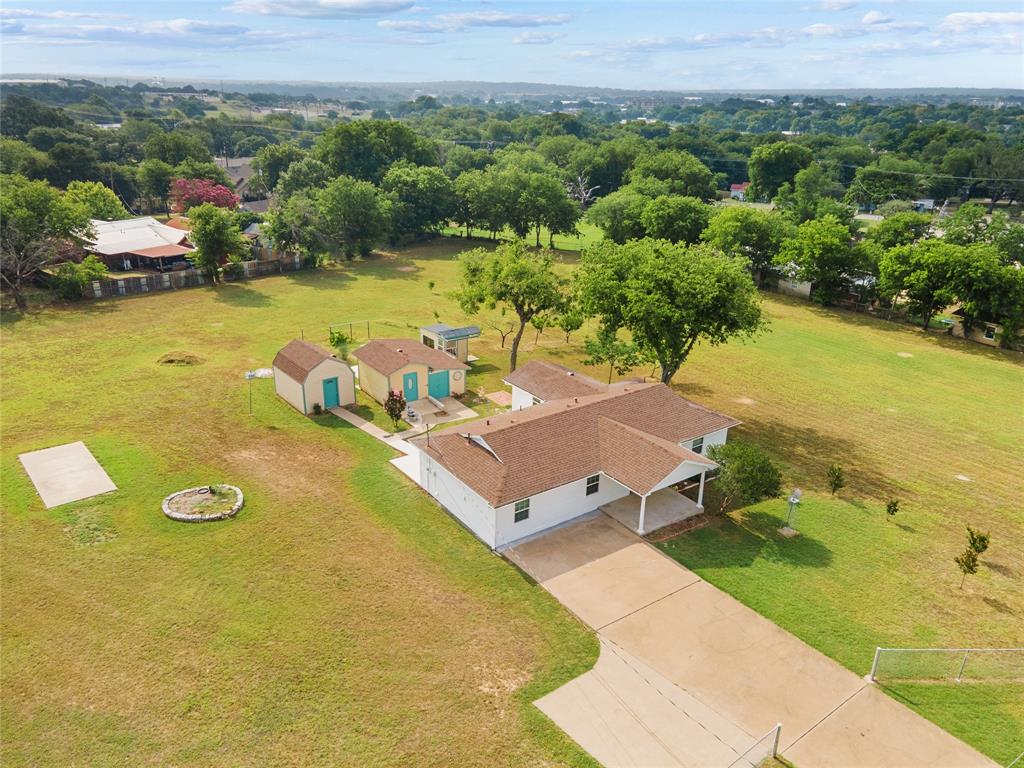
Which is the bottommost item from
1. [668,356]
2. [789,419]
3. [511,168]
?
[789,419]

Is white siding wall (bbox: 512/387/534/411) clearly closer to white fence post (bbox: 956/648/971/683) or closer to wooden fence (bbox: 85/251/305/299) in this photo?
white fence post (bbox: 956/648/971/683)

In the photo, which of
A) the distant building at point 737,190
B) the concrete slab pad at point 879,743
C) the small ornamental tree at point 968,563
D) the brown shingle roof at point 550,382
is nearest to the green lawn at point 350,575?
the small ornamental tree at point 968,563

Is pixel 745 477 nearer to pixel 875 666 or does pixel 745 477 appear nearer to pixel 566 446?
pixel 566 446

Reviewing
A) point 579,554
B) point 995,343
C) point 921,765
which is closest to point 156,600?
point 579,554

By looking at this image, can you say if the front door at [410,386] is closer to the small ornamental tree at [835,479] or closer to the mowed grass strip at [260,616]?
the mowed grass strip at [260,616]

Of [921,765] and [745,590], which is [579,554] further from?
[921,765]

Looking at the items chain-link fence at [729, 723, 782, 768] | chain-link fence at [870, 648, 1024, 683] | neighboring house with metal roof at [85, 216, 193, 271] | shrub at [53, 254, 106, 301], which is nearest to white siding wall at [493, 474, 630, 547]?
chain-link fence at [870, 648, 1024, 683]

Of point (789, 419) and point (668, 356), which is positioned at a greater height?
point (668, 356)
